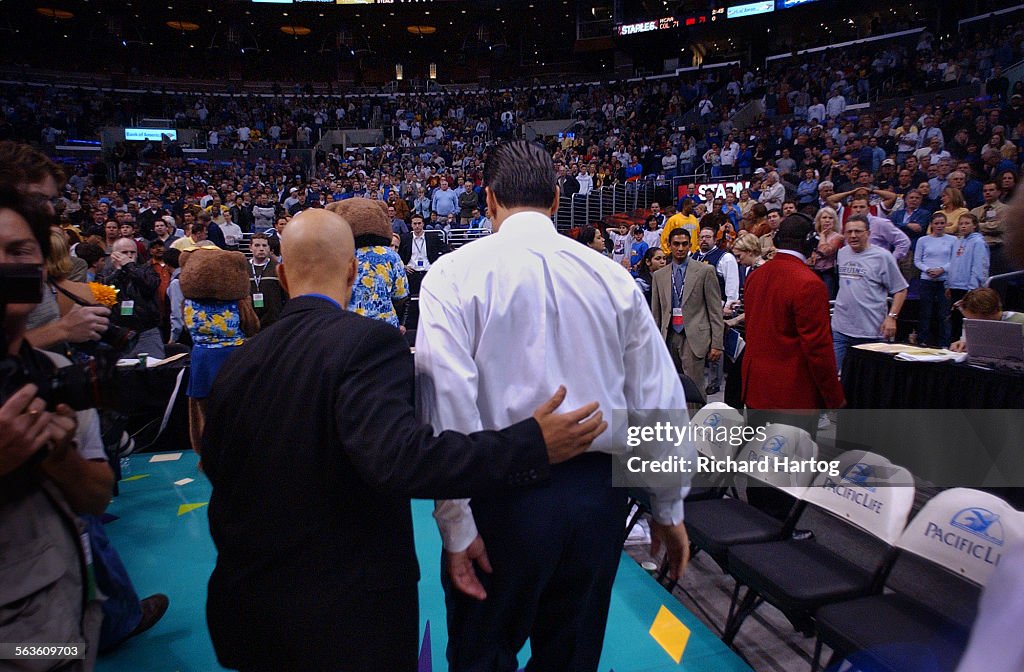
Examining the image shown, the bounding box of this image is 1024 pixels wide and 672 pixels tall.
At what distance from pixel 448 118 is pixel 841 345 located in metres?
23.9

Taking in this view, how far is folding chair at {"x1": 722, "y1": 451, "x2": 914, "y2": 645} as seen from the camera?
2.31 m

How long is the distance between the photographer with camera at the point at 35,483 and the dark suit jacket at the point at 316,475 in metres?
0.25

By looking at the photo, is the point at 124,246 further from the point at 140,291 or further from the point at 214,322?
the point at 214,322

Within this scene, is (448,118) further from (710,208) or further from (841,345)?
(841,345)

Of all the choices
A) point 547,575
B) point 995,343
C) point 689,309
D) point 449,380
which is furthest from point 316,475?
point 689,309

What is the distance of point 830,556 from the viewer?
8.50ft

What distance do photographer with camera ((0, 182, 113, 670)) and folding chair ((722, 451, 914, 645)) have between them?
224cm

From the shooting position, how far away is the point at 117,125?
80.8 ft

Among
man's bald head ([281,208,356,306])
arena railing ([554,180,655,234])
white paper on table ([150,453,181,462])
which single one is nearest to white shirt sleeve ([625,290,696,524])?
man's bald head ([281,208,356,306])

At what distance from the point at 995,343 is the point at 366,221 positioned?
4.11 metres

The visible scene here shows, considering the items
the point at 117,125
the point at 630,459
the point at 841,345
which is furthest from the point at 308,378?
the point at 117,125

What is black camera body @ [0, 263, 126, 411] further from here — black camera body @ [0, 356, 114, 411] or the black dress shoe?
the black dress shoe

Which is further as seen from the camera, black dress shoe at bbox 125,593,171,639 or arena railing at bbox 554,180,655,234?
arena railing at bbox 554,180,655,234

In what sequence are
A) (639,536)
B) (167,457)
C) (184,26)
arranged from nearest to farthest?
(639,536), (167,457), (184,26)
